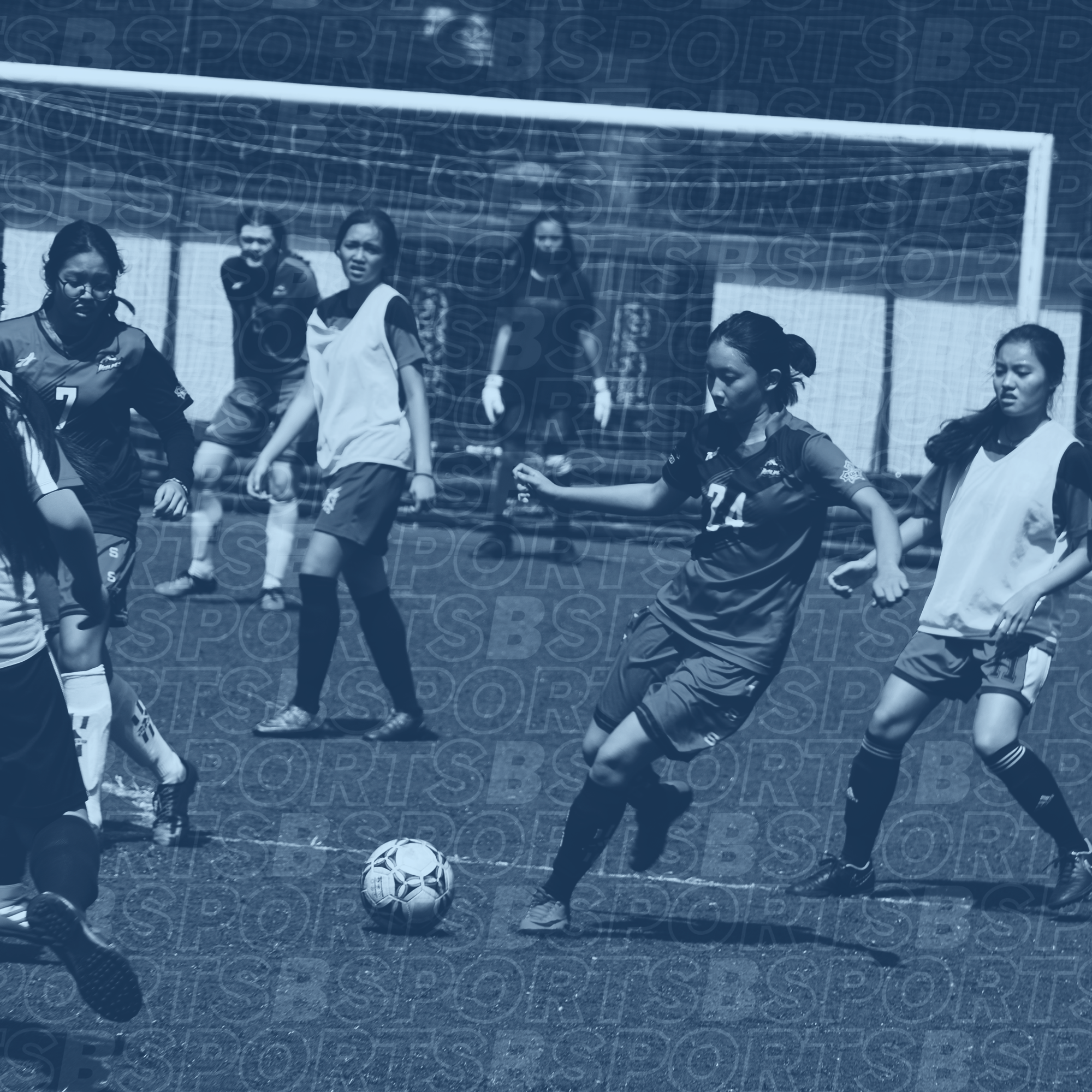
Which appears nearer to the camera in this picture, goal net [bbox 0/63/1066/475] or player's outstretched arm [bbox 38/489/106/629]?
player's outstretched arm [bbox 38/489/106/629]

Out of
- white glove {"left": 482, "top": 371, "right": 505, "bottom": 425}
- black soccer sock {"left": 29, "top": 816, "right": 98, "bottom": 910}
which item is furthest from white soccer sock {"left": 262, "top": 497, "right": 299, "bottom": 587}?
black soccer sock {"left": 29, "top": 816, "right": 98, "bottom": 910}

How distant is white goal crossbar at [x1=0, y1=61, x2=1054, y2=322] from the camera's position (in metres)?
11.5

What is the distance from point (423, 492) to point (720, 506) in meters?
1.83

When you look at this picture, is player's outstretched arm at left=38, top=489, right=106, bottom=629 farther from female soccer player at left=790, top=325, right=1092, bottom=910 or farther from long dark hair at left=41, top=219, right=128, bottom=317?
female soccer player at left=790, top=325, right=1092, bottom=910

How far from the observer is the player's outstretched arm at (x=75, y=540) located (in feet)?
14.6

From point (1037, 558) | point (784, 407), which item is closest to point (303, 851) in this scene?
point (784, 407)

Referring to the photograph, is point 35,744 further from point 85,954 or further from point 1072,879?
point 1072,879

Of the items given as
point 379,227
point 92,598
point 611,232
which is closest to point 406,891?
point 92,598

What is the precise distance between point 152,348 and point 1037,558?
114 inches

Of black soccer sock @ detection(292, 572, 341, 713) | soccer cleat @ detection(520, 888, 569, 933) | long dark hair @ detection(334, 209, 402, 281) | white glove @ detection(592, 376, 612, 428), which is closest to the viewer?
soccer cleat @ detection(520, 888, 569, 933)

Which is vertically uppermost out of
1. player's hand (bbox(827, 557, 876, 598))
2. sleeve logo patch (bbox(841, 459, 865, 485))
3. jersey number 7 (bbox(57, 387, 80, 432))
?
jersey number 7 (bbox(57, 387, 80, 432))

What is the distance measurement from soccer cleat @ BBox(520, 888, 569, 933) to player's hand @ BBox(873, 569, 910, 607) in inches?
50.4

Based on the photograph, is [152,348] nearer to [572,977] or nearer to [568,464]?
[572,977]

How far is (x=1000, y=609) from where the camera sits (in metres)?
6.02
